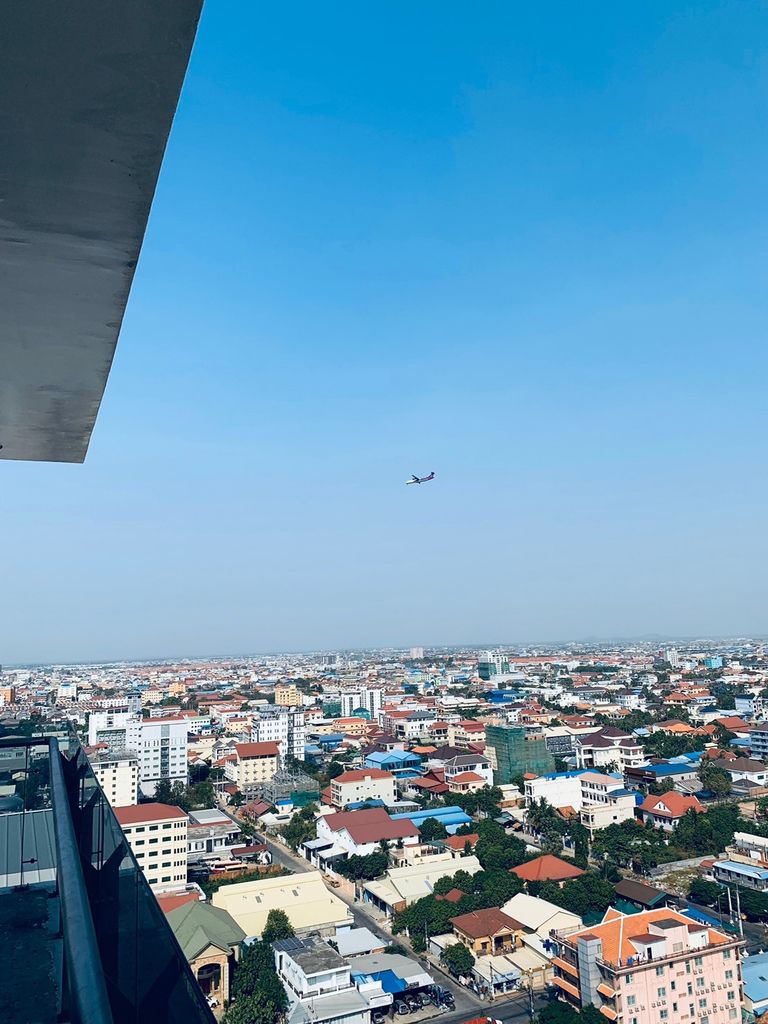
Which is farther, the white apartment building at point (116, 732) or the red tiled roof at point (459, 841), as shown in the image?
the white apartment building at point (116, 732)

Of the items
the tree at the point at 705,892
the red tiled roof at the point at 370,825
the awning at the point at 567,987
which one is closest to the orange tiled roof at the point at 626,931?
the awning at the point at 567,987

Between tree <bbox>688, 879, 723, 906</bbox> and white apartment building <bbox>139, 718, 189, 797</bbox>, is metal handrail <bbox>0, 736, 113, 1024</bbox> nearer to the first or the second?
tree <bbox>688, 879, 723, 906</bbox>

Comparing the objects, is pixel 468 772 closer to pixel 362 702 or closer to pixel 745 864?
pixel 745 864

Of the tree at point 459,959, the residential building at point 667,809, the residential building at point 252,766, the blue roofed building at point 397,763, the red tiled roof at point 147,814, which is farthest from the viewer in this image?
the blue roofed building at point 397,763

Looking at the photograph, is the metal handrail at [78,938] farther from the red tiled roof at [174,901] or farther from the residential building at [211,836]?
the residential building at [211,836]

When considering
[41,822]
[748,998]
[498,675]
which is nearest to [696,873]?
[748,998]

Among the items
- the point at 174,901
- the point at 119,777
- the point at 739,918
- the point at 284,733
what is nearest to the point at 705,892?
the point at 739,918

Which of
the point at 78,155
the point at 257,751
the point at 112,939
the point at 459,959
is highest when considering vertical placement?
the point at 78,155
